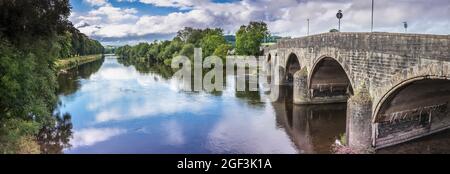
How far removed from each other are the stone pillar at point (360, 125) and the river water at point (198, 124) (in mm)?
1378

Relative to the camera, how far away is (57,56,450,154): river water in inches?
849

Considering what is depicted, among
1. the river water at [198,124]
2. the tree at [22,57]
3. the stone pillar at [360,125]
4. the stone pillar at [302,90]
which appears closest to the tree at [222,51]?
the river water at [198,124]

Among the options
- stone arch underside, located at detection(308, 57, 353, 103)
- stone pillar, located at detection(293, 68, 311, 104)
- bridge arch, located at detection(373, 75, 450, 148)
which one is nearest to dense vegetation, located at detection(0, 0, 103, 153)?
bridge arch, located at detection(373, 75, 450, 148)

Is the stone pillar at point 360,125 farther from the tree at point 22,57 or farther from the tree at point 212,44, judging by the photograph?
the tree at point 212,44

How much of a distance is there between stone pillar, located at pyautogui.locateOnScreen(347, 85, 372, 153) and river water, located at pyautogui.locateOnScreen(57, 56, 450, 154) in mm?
1378

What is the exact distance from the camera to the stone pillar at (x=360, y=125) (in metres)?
19.9

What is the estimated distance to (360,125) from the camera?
19922 mm

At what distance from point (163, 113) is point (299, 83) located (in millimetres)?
11917

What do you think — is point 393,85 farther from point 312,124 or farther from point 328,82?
point 328,82

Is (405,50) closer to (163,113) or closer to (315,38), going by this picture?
(315,38)

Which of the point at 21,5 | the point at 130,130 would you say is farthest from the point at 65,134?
the point at 21,5

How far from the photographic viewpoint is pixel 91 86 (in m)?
48.1

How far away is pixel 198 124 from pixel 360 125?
10842 millimetres

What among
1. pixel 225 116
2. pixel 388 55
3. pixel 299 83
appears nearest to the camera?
pixel 388 55
